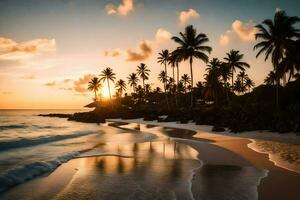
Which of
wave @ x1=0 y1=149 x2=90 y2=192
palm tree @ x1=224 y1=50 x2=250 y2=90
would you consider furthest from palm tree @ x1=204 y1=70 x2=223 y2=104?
wave @ x1=0 y1=149 x2=90 y2=192

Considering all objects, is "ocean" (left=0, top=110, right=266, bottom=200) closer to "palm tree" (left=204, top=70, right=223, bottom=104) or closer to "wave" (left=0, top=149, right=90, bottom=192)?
"wave" (left=0, top=149, right=90, bottom=192)

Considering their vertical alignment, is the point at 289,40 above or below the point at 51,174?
above

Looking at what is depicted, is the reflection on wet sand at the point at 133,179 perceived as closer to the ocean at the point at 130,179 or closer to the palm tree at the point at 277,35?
the ocean at the point at 130,179

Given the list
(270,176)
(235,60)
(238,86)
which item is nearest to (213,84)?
(235,60)

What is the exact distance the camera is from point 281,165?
30.6 feet

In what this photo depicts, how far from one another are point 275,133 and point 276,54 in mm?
17182

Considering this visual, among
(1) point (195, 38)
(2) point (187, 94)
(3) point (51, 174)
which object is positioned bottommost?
(3) point (51, 174)

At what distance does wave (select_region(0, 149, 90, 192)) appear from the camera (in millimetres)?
8280

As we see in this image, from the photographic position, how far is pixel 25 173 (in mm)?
9602

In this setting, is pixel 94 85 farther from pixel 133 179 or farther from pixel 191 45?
pixel 133 179

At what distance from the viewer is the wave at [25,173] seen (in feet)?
27.2

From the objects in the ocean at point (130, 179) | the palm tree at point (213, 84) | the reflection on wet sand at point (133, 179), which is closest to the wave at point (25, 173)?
the ocean at point (130, 179)

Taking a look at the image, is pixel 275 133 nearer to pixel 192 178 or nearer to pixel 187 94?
pixel 192 178

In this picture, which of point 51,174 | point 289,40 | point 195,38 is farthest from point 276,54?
point 51,174
